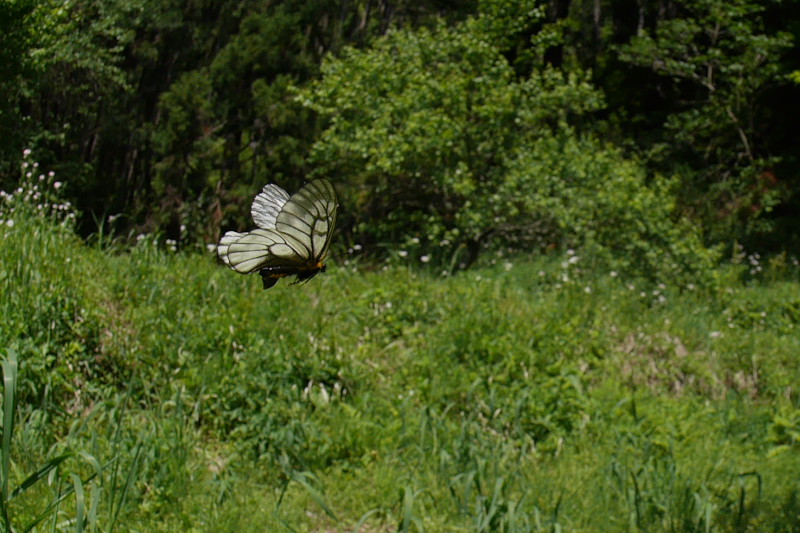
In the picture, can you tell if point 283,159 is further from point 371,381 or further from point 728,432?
point 728,432

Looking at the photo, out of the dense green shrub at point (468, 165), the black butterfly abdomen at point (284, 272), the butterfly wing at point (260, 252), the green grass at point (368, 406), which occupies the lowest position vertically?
the green grass at point (368, 406)

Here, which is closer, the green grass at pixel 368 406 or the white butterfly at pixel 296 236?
the white butterfly at pixel 296 236

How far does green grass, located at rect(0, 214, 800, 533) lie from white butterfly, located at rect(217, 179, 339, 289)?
2118mm

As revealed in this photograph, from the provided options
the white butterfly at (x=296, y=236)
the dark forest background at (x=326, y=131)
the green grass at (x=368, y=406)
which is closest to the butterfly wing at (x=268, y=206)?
the white butterfly at (x=296, y=236)

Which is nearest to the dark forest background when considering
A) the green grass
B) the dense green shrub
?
the dense green shrub

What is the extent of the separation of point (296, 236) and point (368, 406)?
3.87 meters

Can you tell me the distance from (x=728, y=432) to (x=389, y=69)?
4417mm

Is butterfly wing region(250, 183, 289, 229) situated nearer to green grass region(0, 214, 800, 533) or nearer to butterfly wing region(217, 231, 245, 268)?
butterfly wing region(217, 231, 245, 268)

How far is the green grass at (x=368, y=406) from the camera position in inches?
149

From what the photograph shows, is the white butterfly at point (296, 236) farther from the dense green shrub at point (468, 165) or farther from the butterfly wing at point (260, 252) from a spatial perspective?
the dense green shrub at point (468, 165)

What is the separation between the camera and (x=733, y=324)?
723cm

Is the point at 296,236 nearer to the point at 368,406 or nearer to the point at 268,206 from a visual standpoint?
the point at 268,206

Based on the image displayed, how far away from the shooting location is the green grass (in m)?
3.79

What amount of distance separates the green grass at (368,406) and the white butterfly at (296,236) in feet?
6.95
